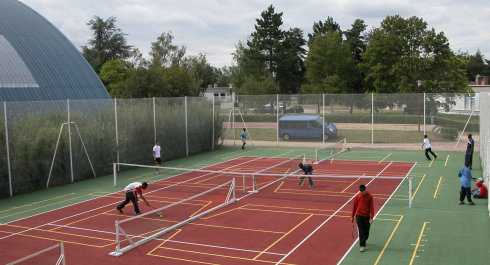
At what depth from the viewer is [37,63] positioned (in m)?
29.4

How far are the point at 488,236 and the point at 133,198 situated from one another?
10.8 metres

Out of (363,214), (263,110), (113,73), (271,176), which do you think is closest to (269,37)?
(113,73)

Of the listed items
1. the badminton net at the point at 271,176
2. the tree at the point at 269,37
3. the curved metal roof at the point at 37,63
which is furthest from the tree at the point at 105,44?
the badminton net at the point at 271,176

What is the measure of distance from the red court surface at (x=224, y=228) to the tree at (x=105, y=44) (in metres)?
62.1

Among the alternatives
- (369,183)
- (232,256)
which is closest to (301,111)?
(369,183)

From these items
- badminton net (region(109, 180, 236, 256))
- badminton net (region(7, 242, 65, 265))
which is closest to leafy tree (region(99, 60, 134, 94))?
badminton net (region(109, 180, 236, 256))

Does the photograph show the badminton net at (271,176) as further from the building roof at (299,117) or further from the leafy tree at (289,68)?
the leafy tree at (289,68)

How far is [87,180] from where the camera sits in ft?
70.3

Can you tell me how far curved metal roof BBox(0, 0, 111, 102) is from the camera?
2691cm

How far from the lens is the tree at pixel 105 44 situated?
7556 cm

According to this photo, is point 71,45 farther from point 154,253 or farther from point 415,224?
point 415,224

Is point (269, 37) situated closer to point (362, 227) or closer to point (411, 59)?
point (411, 59)

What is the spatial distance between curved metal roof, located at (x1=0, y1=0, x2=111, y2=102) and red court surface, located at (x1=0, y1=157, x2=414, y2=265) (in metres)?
13.0

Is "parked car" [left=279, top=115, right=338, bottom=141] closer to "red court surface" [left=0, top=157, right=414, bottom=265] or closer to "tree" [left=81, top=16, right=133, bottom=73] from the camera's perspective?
"red court surface" [left=0, top=157, right=414, bottom=265]
